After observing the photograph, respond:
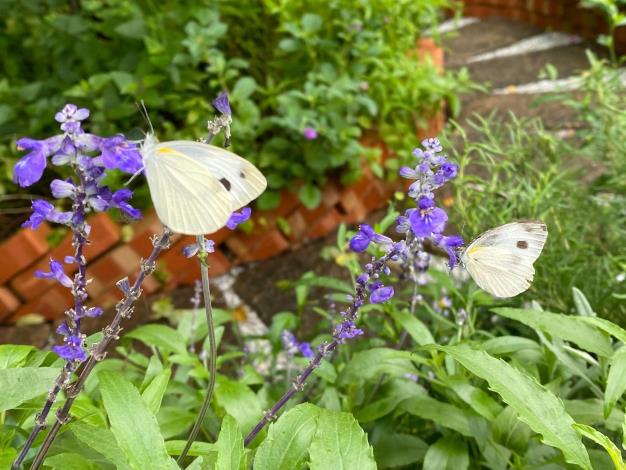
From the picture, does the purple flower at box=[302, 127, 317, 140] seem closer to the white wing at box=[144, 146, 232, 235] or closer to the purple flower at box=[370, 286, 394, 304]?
the purple flower at box=[370, 286, 394, 304]

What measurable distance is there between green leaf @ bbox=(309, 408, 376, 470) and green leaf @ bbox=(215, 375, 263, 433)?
35cm

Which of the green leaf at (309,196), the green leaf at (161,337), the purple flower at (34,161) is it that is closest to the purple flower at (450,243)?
the purple flower at (34,161)

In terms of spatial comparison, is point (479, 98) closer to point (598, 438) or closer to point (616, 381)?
point (616, 381)

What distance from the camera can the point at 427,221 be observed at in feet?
2.34

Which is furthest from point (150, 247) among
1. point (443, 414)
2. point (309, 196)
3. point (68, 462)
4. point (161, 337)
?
point (68, 462)

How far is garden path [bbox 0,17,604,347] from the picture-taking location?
2711mm

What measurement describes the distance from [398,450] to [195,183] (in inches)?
24.7

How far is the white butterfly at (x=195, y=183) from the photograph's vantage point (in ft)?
2.06

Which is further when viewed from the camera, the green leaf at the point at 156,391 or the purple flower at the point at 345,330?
the green leaf at the point at 156,391

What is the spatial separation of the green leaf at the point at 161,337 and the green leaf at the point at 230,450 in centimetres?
51

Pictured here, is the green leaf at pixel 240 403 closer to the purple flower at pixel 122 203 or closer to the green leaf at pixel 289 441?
the green leaf at pixel 289 441

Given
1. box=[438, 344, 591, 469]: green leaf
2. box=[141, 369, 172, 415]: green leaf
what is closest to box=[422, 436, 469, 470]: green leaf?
box=[438, 344, 591, 469]: green leaf

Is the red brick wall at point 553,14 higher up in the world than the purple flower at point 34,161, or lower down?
lower down

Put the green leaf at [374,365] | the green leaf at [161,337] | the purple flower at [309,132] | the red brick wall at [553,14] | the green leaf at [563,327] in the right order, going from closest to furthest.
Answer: the green leaf at [563,327]
the green leaf at [374,365]
the green leaf at [161,337]
the purple flower at [309,132]
the red brick wall at [553,14]
